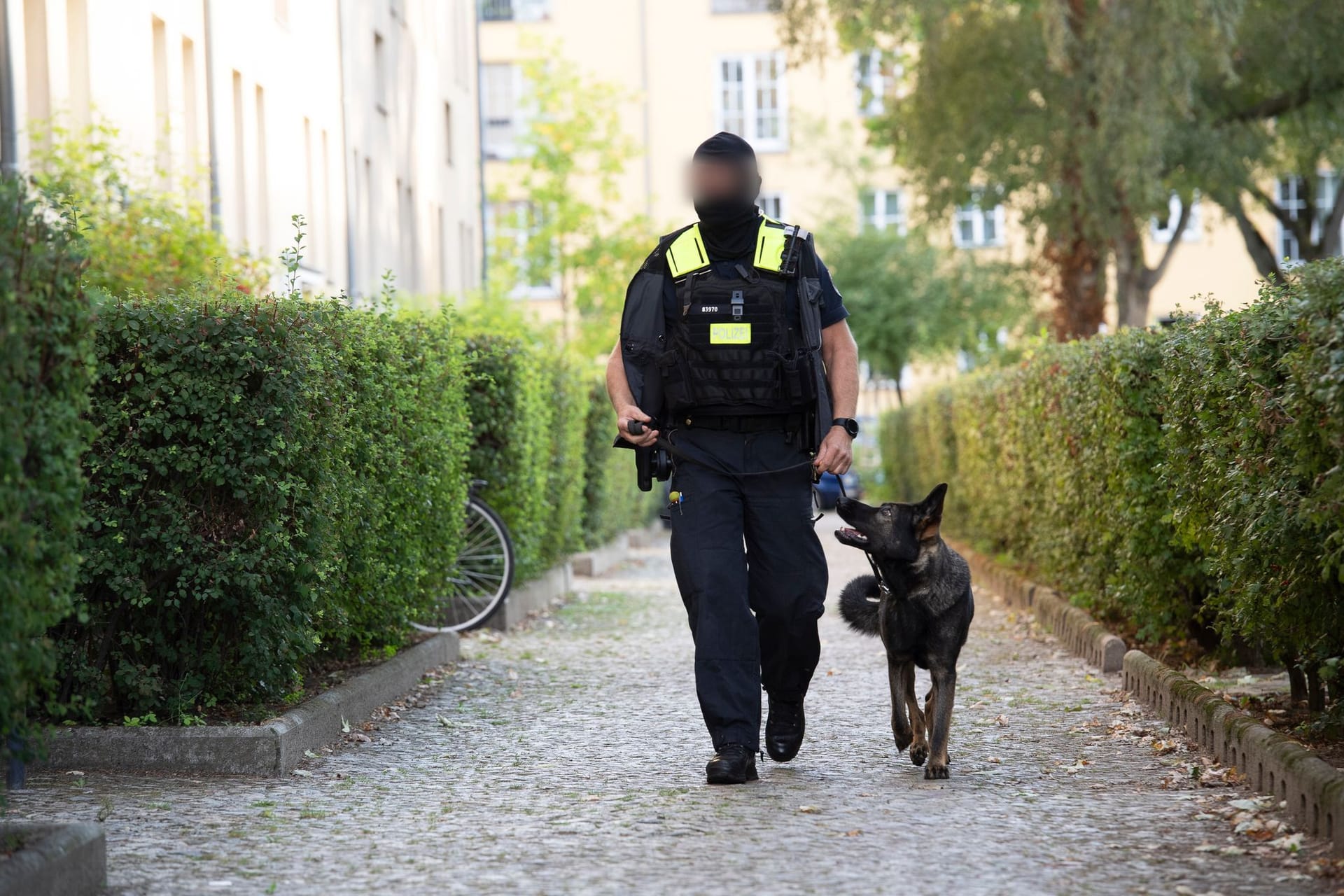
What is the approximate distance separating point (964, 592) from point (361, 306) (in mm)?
4145

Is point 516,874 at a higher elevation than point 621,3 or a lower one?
lower

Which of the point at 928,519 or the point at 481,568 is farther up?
the point at 928,519

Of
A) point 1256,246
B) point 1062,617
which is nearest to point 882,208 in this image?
point 1256,246

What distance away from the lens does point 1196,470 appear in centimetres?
745

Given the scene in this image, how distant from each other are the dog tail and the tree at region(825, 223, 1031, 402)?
35.6 metres

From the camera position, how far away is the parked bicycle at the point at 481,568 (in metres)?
12.3

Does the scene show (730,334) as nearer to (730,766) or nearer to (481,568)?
(730,766)

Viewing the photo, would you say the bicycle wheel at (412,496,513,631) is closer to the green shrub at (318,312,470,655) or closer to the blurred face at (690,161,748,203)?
the green shrub at (318,312,470,655)

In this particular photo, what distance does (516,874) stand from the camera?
5.12 meters

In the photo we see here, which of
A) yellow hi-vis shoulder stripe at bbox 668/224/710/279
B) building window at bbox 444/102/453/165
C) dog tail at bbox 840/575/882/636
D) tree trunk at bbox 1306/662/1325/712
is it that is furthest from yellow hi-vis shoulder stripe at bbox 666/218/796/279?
building window at bbox 444/102/453/165

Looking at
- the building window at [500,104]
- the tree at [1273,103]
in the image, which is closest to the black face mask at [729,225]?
the tree at [1273,103]

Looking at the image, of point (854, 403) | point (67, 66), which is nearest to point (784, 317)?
point (854, 403)

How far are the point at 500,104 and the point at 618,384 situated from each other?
4778 centimetres

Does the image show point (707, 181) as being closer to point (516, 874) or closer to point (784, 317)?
point (784, 317)
